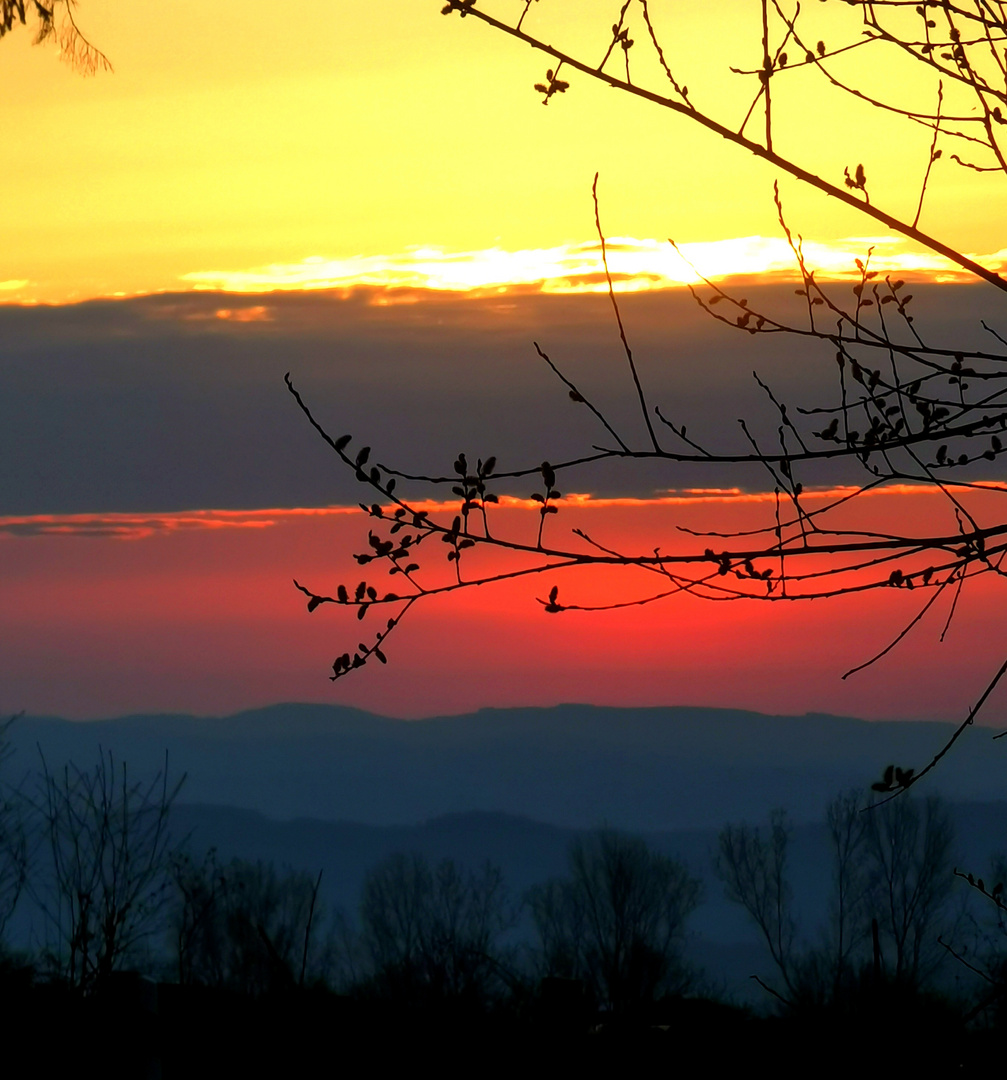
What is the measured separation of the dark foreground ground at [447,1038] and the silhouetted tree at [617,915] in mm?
48610

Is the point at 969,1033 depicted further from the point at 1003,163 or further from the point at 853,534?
the point at 1003,163

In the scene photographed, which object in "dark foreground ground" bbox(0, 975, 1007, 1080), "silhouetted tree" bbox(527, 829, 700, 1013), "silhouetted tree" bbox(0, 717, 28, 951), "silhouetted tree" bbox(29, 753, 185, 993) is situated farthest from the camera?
"silhouetted tree" bbox(527, 829, 700, 1013)

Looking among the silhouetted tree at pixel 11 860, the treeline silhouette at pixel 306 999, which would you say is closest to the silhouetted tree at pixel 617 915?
the silhouetted tree at pixel 11 860

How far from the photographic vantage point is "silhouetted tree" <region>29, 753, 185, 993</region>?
555 centimetres

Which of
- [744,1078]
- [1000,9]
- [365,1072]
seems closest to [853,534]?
[1000,9]

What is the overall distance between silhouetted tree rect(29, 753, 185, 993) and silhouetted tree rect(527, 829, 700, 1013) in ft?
154

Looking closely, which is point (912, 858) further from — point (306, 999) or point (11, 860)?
point (306, 999)

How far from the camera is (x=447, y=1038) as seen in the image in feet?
19.4

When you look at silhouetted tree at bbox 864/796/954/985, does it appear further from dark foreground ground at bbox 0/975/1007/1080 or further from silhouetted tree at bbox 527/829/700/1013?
dark foreground ground at bbox 0/975/1007/1080

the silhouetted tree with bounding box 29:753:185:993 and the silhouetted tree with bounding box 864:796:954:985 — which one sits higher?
the silhouetted tree with bounding box 29:753:185:993

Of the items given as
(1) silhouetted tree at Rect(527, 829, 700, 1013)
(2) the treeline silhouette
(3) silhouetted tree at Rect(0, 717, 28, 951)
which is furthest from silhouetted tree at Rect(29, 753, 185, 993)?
(1) silhouetted tree at Rect(527, 829, 700, 1013)

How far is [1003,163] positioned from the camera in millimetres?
3646

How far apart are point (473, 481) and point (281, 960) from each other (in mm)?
1347

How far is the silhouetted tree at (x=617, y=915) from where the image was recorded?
59188 mm
